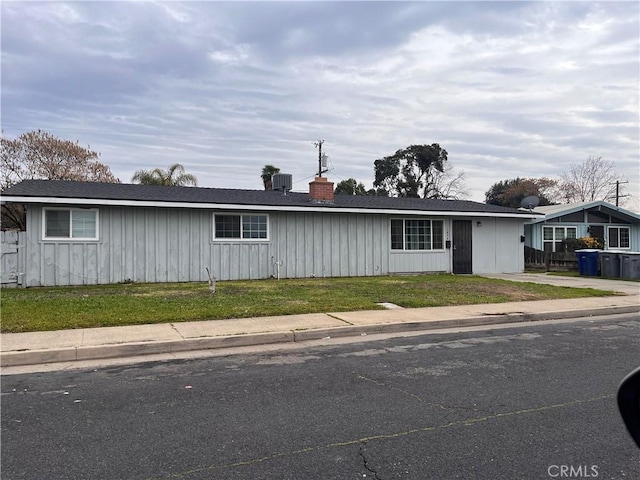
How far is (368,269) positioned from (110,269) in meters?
→ 9.48

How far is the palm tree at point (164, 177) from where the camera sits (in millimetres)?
31864

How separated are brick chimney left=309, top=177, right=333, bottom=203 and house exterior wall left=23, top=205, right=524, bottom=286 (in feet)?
1.98

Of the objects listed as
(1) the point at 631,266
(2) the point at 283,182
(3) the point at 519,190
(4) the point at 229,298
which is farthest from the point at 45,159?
(3) the point at 519,190

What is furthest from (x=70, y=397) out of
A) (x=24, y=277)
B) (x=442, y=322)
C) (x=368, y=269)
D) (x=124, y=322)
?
(x=368, y=269)

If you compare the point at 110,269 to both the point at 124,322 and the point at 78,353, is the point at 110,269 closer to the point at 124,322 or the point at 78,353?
the point at 124,322

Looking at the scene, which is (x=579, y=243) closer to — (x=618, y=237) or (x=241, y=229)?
(x=618, y=237)

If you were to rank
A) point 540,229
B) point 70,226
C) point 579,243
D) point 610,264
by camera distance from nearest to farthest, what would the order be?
point 70,226 < point 610,264 < point 579,243 < point 540,229

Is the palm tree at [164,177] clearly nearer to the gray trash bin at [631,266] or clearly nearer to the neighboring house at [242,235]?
the neighboring house at [242,235]

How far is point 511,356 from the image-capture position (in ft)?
23.6

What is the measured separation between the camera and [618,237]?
29484 millimetres

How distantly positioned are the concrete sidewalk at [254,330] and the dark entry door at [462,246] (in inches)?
375

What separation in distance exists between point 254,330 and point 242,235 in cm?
1010

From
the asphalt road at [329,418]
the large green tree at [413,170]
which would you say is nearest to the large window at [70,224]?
the asphalt road at [329,418]

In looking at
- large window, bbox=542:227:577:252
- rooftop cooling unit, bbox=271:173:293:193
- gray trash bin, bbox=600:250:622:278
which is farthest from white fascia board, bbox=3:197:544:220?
large window, bbox=542:227:577:252
